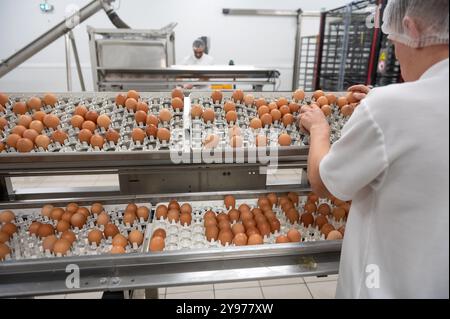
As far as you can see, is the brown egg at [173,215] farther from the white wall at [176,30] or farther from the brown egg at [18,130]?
the white wall at [176,30]

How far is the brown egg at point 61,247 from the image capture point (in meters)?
1.17

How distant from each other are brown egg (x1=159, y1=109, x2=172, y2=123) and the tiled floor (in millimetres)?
1475

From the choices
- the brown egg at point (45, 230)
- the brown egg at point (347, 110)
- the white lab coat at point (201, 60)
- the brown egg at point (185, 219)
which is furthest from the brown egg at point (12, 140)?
the white lab coat at point (201, 60)

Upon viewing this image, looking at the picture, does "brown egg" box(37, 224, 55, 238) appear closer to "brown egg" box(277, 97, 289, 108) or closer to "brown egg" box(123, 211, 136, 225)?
"brown egg" box(123, 211, 136, 225)

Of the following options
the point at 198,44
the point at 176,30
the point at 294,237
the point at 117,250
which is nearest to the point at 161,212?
the point at 117,250

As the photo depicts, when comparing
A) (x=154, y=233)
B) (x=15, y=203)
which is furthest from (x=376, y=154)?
(x=15, y=203)

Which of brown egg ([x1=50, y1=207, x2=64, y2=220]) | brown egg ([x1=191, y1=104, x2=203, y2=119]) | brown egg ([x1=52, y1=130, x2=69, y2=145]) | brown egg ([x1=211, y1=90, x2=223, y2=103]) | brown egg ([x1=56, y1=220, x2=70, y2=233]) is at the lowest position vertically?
brown egg ([x1=56, y1=220, x2=70, y2=233])

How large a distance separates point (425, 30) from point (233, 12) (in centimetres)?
601

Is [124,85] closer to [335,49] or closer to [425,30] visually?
[425,30]

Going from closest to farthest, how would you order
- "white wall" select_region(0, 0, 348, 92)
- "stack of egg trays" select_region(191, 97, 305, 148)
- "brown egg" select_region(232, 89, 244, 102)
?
1. "stack of egg trays" select_region(191, 97, 305, 148)
2. "brown egg" select_region(232, 89, 244, 102)
3. "white wall" select_region(0, 0, 348, 92)

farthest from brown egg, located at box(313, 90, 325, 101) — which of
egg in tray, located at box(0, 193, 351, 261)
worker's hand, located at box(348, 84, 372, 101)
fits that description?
egg in tray, located at box(0, 193, 351, 261)

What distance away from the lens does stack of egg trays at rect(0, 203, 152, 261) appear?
1.22m

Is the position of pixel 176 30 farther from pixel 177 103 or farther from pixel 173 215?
pixel 173 215

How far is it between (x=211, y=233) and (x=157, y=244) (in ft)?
0.75
